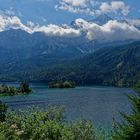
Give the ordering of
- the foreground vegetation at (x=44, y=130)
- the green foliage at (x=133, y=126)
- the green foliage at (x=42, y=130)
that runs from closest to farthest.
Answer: the green foliage at (x=133, y=126)
the foreground vegetation at (x=44, y=130)
the green foliage at (x=42, y=130)

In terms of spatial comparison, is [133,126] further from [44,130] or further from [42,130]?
[42,130]

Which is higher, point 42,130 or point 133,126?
point 133,126

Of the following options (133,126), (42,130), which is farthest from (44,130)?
(133,126)

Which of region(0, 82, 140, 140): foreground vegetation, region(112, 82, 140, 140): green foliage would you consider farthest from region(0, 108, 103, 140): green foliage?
region(112, 82, 140, 140): green foliage

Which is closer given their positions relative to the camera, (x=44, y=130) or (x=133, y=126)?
(x=133, y=126)

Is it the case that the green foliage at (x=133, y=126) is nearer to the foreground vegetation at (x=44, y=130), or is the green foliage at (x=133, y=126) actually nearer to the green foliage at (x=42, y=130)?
the foreground vegetation at (x=44, y=130)

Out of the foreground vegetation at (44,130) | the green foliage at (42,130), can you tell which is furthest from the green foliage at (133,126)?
the green foliage at (42,130)

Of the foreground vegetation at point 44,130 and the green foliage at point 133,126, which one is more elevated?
the green foliage at point 133,126

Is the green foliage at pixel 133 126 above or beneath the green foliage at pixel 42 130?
above

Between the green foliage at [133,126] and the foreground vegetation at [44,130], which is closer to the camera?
the green foliage at [133,126]

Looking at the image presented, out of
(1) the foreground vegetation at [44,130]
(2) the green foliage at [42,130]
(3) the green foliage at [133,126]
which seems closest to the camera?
(3) the green foliage at [133,126]

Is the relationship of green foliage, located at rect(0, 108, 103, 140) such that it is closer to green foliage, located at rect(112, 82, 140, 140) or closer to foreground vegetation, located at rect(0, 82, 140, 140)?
foreground vegetation, located at rect(0, 82, 140, 140)

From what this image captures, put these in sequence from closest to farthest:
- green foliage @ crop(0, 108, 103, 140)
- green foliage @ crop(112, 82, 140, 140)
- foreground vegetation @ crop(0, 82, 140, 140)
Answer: green foliage @ crop(112, 82, 140, 140)
foreground vegetation @ crop(0, 82, 140, 140)
green foliage @ crop(0, 108, 103, 140)

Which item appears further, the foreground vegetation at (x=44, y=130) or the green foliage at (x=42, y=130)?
the green foliage at (x=42, y=130)
